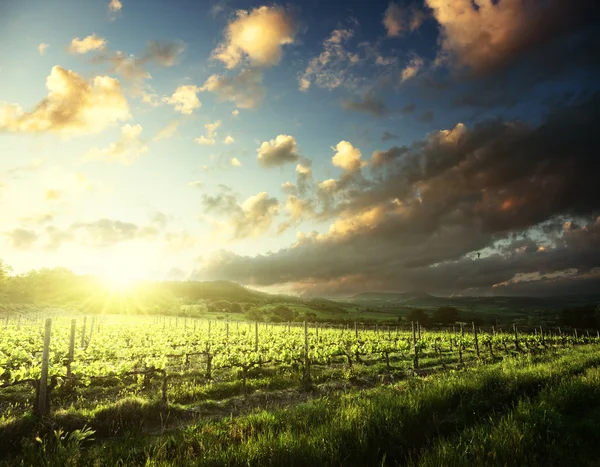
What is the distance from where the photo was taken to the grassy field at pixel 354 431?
251 inches

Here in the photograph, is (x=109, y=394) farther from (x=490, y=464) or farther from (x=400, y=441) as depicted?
(x=490, y=464)

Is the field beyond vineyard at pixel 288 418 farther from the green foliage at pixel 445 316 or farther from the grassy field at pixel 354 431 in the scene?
the green foliage at pixel 445 316

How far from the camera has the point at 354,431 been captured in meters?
7.42

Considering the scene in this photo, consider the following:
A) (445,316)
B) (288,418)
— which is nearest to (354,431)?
(288,418)

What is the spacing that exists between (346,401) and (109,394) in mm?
10334

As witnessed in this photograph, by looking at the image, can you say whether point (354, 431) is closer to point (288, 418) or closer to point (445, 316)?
point (288, 418)

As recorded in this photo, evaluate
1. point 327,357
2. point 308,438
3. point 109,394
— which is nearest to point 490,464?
point 308,438

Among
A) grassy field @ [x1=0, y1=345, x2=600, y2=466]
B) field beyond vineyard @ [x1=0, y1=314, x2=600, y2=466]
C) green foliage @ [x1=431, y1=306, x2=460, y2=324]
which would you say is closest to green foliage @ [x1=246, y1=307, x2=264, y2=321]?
green foliage @ [x1=431, y1=306, x2=460, y2=324]

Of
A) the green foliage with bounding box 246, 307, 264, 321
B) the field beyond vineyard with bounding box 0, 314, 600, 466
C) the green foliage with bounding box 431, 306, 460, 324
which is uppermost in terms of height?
the field beyond vineyard with bounding box 0, 314, 600, 466

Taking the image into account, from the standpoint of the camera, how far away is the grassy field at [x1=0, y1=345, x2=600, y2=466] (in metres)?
6.36

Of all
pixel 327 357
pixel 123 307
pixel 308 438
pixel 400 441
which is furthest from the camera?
pixel 123 307

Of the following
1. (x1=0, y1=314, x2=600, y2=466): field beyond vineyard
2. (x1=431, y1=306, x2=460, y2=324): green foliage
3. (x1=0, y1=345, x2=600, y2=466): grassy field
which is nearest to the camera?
(x1=0, y1=345, x2=600, y2=466): grassy field

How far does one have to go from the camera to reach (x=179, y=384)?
15.7 m

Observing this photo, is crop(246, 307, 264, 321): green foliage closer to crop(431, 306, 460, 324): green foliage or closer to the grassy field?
crop(431, 306, 460, 324): green foliage
